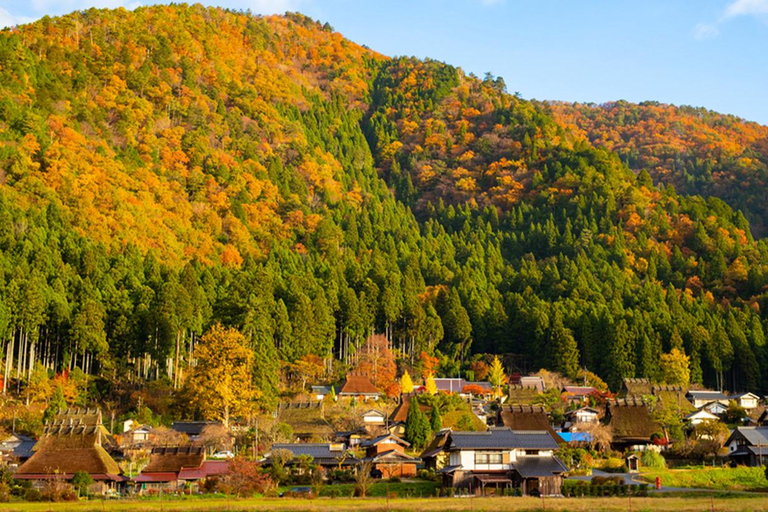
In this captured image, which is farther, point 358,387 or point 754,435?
point 358,387

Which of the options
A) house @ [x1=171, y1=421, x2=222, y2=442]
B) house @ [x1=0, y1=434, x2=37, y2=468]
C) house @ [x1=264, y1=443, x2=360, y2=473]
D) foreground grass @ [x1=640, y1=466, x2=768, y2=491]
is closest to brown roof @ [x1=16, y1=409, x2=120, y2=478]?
house @ [x1=0, y1=434, x2=37, y2=468]

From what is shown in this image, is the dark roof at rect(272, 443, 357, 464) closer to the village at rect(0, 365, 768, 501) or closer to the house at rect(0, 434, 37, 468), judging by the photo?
the village at rect(0, 365, 768, 501)

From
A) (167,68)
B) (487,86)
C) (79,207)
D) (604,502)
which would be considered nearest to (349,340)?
(79,207)

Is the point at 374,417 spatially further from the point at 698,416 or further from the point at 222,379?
the point at 698,416

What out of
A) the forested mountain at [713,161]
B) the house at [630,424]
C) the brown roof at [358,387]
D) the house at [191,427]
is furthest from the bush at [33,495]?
the forested mountain at [713,161]

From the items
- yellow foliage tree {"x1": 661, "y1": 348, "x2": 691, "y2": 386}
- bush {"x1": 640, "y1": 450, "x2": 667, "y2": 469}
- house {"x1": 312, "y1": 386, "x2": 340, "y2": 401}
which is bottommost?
bush {"x1": 640, "y1": 450, "x2": 667, "y2": 469}

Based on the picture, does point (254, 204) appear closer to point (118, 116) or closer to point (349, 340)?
point (118, 116)

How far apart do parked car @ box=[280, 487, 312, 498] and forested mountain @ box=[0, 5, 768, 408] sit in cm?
1995

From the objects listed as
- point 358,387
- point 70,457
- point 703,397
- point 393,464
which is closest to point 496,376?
point 358,387

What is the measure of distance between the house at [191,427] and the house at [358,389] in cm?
1608

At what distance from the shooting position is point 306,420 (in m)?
64.8

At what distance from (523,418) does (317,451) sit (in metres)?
15.5

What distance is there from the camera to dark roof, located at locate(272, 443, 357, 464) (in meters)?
52.9

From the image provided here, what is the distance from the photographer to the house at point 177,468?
48562 mm
